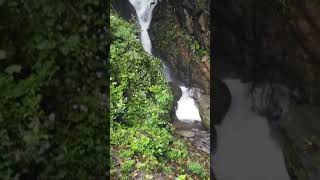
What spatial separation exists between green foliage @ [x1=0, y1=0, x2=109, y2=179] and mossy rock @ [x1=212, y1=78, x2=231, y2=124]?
1075mm

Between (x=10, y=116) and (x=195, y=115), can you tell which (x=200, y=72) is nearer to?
(x=195, y=115)

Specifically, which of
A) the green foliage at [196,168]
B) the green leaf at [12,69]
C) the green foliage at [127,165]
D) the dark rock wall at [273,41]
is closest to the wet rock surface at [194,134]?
the green foliage at [196,168]

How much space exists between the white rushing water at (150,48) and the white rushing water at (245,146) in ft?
1.11

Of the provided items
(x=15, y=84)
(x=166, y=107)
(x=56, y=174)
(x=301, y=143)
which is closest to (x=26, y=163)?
(x=56, y=174)

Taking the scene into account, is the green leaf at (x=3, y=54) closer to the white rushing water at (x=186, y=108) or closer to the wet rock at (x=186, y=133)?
the white rushing water at (x=186, y=108)

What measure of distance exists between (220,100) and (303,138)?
804 mm

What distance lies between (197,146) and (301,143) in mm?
857

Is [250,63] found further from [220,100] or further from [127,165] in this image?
[127,165]

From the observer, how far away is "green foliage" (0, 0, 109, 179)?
8.90 feet

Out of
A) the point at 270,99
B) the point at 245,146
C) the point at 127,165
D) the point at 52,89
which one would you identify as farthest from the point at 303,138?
the point at 52,89

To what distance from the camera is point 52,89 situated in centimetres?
296

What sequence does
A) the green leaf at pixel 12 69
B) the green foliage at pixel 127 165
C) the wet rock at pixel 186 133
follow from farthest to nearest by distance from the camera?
the wet rock at pixel 186 133, the green foliage at pixel 127 165, the green leaf at pixel 12 69

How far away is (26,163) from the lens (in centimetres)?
279

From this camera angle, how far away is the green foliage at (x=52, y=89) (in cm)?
271
